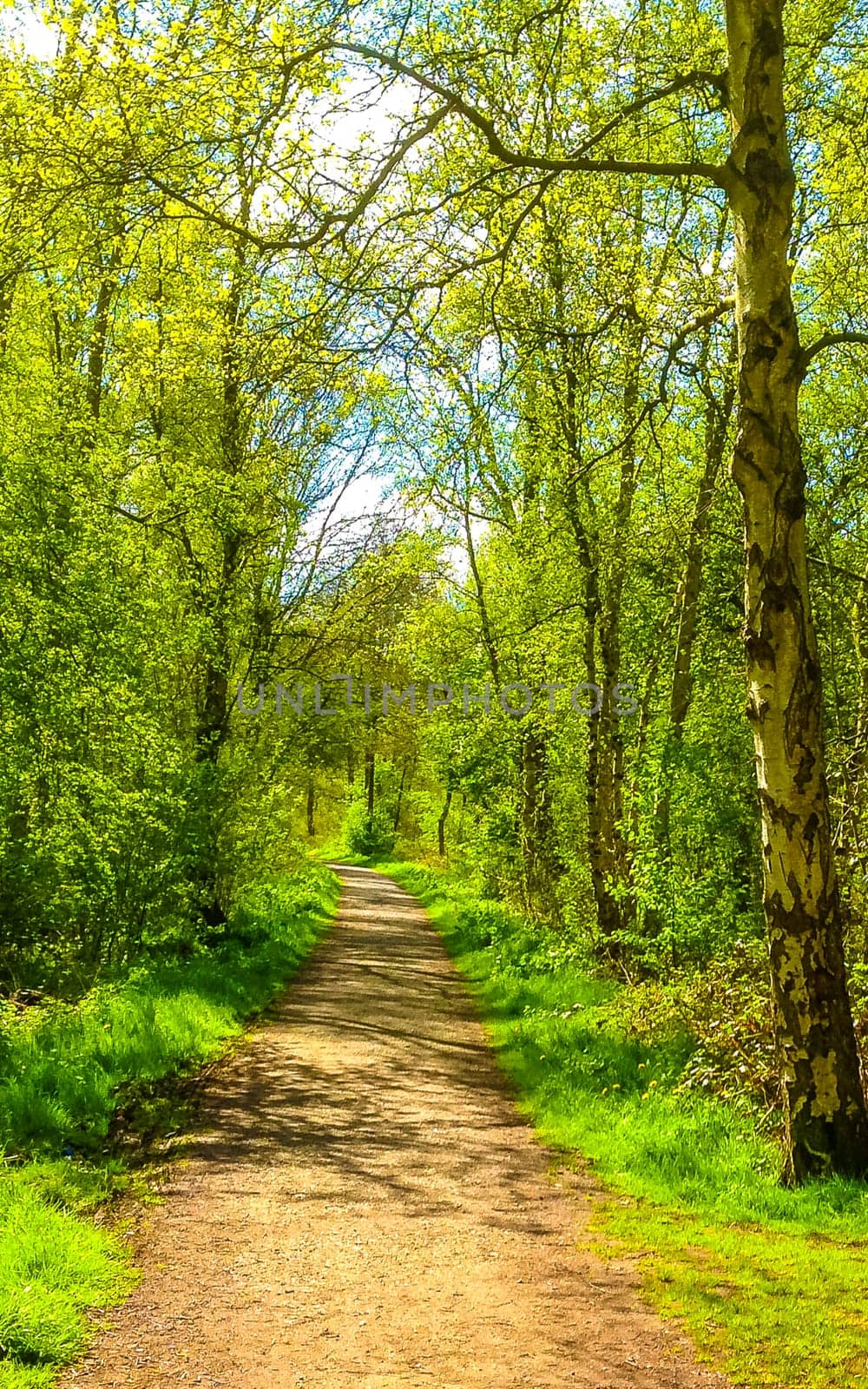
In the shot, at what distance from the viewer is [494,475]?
37.1 ft

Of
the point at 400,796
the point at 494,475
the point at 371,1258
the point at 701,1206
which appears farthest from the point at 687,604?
the point at 400,796

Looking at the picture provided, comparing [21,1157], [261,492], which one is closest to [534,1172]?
Answer: [21,1157]

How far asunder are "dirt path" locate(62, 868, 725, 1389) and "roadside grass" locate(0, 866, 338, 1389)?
0.22 metres

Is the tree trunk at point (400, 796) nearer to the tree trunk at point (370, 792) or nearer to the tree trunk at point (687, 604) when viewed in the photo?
the tree trunk at point (370, 792)

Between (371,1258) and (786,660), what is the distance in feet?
12.9

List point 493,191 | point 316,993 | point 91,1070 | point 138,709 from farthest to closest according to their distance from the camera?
1. point 316,993
2. point 138,709
3. point 91,1070
4. point 493,191

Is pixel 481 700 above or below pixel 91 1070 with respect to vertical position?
above

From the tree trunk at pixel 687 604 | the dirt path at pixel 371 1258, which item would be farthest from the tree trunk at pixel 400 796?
the dirt path at pixel 371 1258

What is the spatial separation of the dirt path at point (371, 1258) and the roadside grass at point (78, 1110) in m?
0.22

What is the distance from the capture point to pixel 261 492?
47.1 ft

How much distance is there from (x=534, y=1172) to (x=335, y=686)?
43.2 feet

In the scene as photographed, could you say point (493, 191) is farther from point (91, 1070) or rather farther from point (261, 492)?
point (261, 492)

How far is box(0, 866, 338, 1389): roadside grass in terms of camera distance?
14.0 feet

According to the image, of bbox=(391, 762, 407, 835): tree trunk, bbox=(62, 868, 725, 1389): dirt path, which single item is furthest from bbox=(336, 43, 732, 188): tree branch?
bbox=(391, 762, 407, 835): tree trunk
